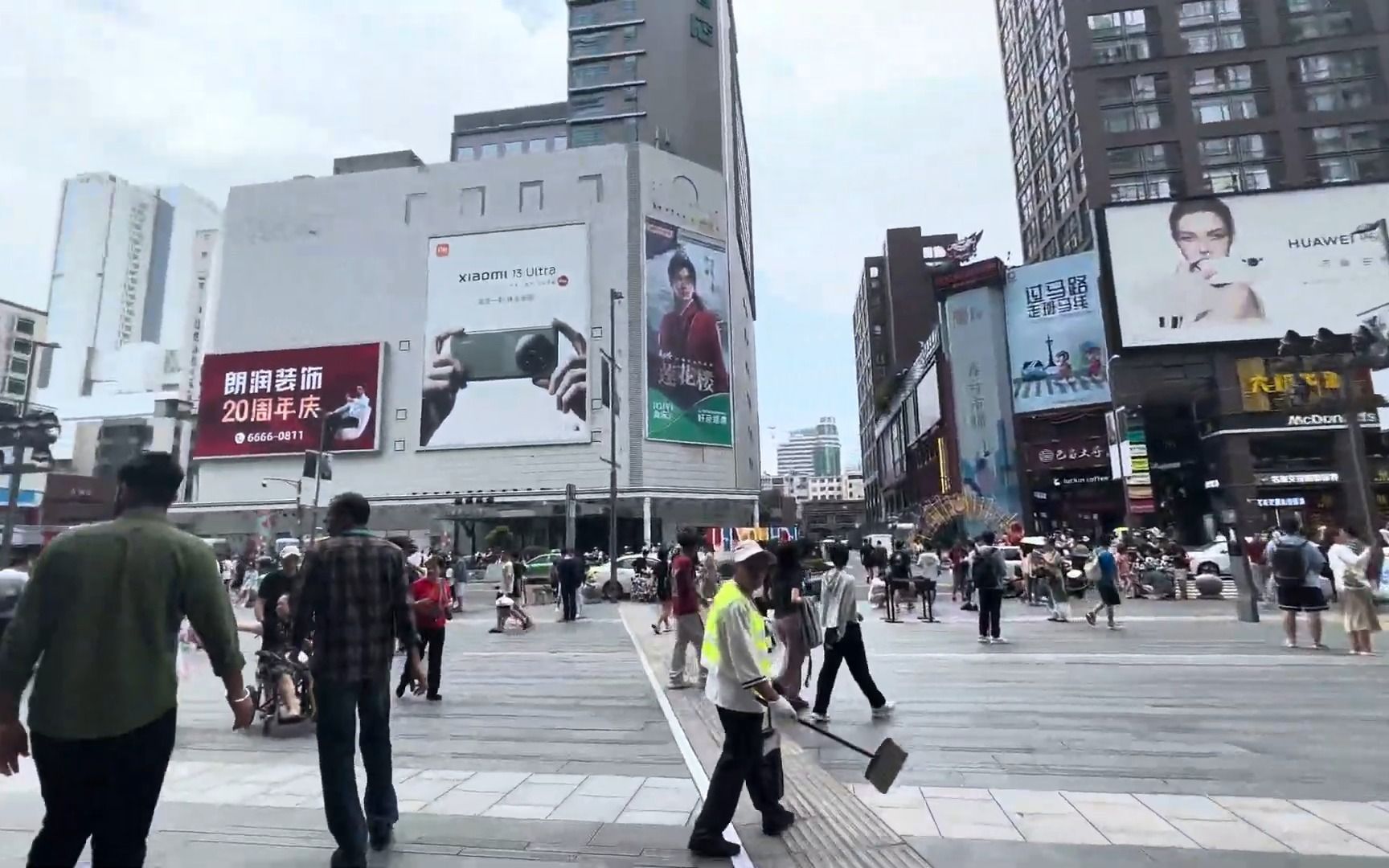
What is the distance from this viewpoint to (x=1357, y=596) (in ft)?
34.3

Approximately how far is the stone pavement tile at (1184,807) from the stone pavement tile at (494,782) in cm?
399

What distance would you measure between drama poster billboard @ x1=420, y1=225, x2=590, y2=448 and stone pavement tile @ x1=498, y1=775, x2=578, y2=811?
152 feet

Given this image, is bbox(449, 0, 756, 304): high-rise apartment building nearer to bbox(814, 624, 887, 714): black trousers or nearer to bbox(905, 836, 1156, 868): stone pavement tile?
bbox(814, 624, 887, 714): black trousers

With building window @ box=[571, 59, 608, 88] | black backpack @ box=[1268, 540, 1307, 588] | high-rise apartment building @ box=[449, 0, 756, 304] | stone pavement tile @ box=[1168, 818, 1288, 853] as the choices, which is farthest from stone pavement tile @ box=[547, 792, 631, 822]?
building window @ box=[571, 59, 608, 88]

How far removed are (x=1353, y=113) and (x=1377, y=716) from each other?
6094cm

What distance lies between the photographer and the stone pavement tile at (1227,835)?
4.06m

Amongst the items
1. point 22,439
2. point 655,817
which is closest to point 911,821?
point 655,817

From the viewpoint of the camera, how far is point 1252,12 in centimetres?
5319

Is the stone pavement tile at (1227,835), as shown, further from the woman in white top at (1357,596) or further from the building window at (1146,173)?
the building window at (1146,173)

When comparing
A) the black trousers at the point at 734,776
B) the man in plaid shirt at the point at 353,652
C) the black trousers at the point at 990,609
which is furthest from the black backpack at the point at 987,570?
the man in plaid shirt at the point at 353,652

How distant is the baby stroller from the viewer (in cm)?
739

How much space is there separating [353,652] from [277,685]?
428cm

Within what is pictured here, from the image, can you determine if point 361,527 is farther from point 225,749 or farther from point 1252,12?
point 1252,12

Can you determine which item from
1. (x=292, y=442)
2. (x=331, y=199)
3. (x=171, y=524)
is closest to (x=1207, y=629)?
(x=171, y=524)
